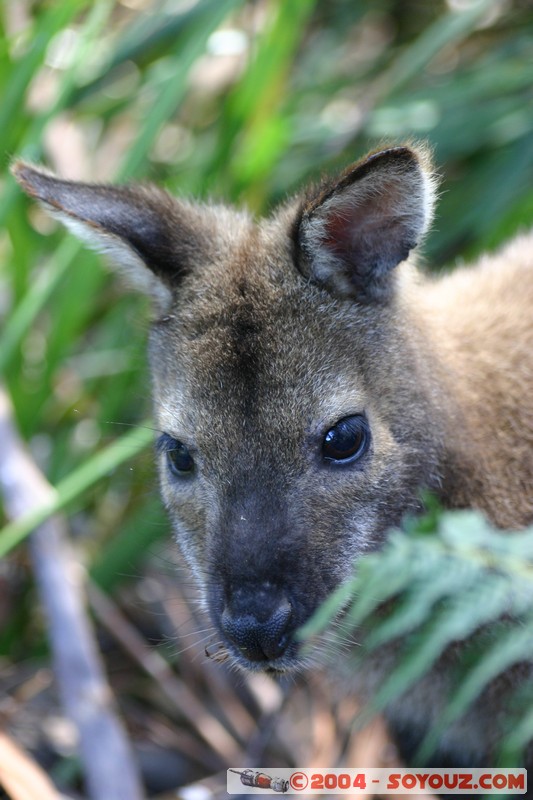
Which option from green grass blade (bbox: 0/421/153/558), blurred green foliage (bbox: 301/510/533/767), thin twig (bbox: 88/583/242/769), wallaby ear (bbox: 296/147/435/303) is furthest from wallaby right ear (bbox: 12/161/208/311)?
thin twig (bbox: 88/583/242/769)

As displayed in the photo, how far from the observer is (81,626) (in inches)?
146

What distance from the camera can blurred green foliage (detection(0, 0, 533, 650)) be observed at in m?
4.45

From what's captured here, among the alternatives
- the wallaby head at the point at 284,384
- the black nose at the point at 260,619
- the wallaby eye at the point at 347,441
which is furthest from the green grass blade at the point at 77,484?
the black nose at the point at 260,619

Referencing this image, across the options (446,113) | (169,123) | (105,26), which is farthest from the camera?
(169,123)

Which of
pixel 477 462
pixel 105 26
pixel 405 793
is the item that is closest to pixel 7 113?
pixel 105 26

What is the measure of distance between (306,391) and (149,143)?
6.46ft

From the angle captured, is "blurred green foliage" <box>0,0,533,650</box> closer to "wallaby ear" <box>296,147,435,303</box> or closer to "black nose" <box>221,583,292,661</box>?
"wallaby ear" <box>296,147,435,303</box>

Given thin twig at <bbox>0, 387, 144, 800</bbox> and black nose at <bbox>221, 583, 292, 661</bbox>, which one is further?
thin twig at <bbox>0, 387, 144, 800</bbox>

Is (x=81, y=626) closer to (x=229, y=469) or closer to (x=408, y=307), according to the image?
(x=229, y=469)

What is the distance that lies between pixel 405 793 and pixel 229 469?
4.80 feet

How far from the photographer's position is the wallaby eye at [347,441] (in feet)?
9.50

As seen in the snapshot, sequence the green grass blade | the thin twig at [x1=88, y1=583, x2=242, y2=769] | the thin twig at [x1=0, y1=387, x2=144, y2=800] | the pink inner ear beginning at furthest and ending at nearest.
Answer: the thin twig at [x1=88, y1=583, x2=242, y2=769] < the green grass blade < the thin twig at [x1=0, y1=387, x2=144, y2=800] < the pink inner ear

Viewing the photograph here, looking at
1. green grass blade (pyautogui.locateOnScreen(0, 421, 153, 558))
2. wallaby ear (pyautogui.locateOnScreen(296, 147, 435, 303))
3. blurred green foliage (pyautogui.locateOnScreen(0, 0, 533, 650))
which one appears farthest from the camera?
blurred green foliage (pyautogui.locateOnScreen(0, 0, 533, 650))

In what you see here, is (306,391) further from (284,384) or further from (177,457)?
(177,457)
